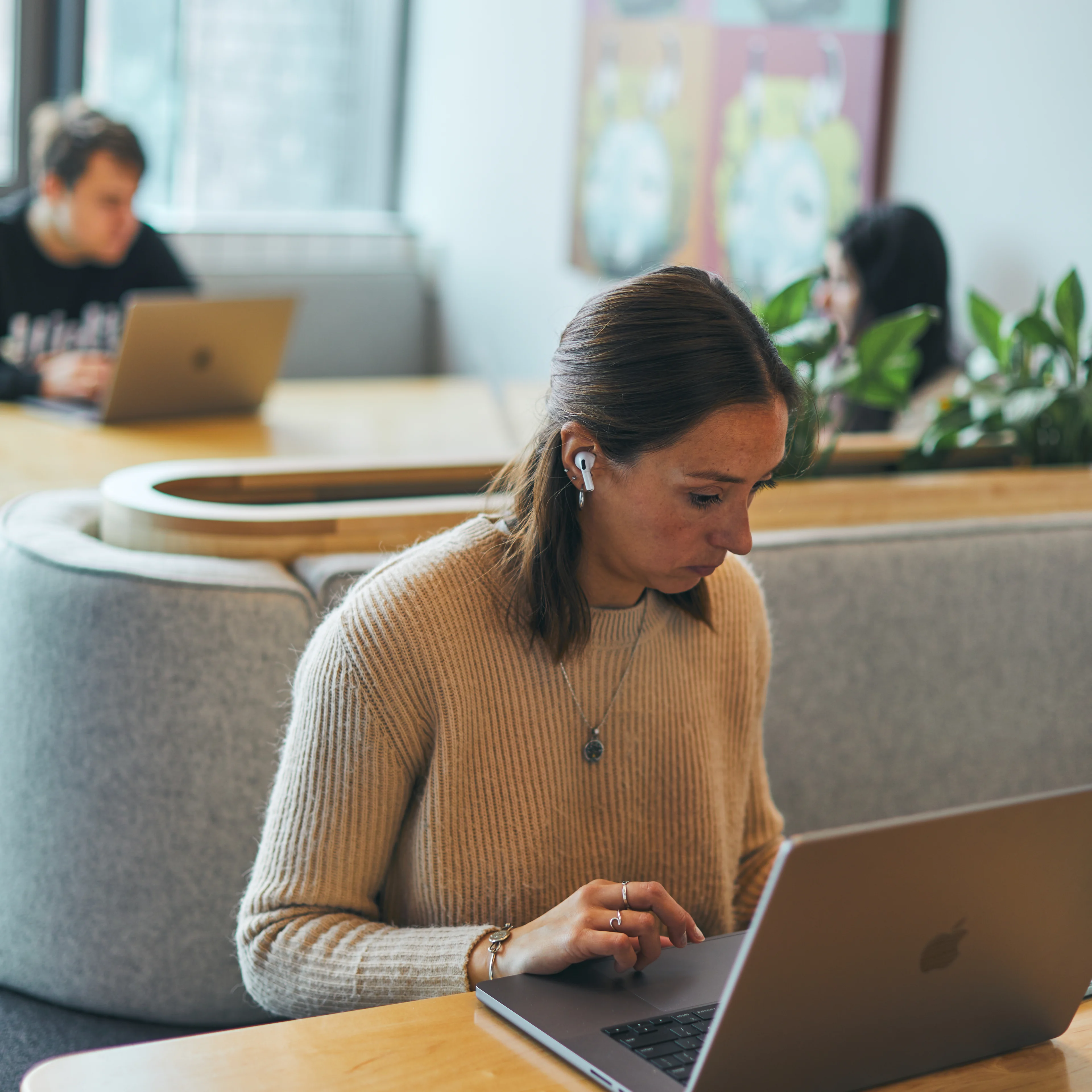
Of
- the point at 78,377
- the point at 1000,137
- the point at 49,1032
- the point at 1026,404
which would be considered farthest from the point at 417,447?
the point at 49,1032

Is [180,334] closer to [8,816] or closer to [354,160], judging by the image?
[8,816]

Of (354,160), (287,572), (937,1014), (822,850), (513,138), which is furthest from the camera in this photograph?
(354,160)

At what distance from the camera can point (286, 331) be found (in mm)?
2803

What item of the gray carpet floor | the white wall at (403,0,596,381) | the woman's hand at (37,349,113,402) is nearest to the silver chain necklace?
the gray carpet floor

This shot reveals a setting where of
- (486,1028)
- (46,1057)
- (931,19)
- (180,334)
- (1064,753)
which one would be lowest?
(46,1057)

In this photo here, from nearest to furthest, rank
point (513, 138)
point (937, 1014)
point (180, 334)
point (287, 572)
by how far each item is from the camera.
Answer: point (937, 1014) < point (287, 572) < point (180, 334) < point (513, 138)

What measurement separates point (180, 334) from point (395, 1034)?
1.98 m

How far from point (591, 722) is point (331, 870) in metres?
0.24

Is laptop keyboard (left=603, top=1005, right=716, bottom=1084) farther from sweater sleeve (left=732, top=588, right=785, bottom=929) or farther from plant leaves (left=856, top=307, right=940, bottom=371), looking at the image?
plant leaves (left=856, top=307, right=940, bottom=371)

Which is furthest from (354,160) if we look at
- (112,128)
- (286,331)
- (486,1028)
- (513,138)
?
(486,1028)

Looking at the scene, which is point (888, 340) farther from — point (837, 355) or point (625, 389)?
point (625, 389)

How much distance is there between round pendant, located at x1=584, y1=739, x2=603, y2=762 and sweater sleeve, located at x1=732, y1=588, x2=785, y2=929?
0.17 m

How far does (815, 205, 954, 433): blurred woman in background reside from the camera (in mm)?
2680

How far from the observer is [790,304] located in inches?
80.2
